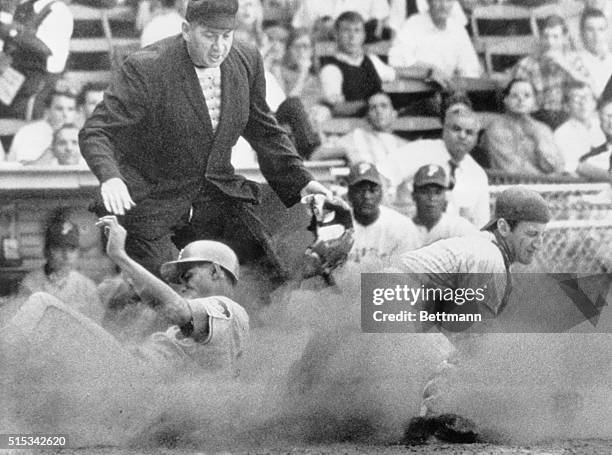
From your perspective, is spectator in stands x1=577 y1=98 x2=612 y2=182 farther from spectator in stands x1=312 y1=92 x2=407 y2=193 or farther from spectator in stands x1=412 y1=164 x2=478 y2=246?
spectator in stands x1=312 y1=92 x2=407 y2=193

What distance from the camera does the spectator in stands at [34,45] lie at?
10.4m

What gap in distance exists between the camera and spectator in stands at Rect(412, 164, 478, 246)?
10.7 meters

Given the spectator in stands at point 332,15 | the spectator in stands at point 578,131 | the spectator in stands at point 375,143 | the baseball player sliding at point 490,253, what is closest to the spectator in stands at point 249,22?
the spectator in stands at point 332,15

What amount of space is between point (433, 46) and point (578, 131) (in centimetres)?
106

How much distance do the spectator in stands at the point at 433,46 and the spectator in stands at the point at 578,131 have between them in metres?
0.70

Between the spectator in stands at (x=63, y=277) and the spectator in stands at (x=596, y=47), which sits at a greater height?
the spectator in stands at (x=596, y=47)

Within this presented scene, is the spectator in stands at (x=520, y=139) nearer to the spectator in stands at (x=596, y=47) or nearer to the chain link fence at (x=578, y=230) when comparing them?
the chain link fence at (x=578, y=230)

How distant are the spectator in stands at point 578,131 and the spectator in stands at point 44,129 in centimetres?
298

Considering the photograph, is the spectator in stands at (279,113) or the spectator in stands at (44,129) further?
the spectator in stands at (279,113)

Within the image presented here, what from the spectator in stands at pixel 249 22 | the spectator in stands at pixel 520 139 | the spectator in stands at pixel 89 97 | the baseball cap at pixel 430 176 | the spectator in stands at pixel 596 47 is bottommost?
the baseball cap at pixel 430 176

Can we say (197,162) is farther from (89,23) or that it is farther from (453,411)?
(453,411)

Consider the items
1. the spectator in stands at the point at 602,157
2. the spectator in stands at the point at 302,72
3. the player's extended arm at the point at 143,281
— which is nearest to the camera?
the player's extended arm at the point at 143,281

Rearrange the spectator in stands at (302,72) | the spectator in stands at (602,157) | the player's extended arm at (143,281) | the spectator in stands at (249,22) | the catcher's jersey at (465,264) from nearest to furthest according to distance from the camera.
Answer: the player's extended arm at (143,281)
the spectator in stands at (249,22)
the spectator in stands at (302,72)
the catcher's jersey at (465,264)
the spectator in stands at (602,157)

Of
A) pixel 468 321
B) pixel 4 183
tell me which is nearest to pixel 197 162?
pixel 4 183
